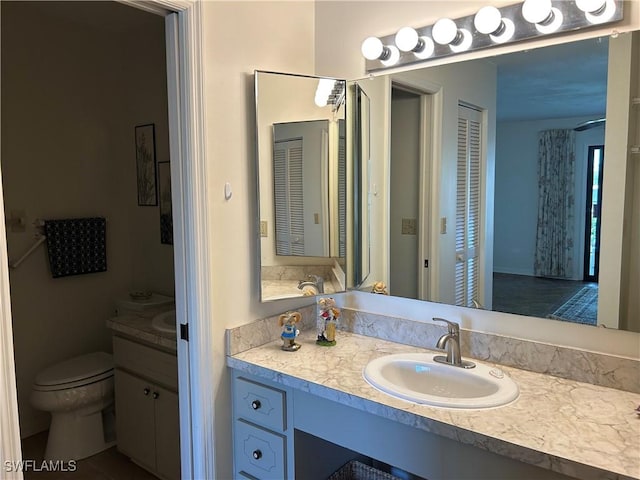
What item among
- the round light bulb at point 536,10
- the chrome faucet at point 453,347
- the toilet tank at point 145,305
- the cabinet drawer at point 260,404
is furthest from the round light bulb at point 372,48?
the toilet tank at point 145,305

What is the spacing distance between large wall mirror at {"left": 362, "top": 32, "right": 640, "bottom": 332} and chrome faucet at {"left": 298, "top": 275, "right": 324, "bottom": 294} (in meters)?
0.25

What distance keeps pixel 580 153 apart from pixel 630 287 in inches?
17.0

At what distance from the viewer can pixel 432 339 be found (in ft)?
6.10

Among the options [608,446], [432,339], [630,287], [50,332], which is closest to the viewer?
[608,446]

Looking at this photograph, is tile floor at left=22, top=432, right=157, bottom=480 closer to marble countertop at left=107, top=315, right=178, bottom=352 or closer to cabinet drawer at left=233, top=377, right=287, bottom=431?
marble countertop at left=107, top=315, right=178, bottom=352

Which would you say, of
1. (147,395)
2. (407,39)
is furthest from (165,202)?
(407,39)

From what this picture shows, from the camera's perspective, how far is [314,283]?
2.07m

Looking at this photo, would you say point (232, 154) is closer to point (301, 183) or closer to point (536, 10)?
point (301, 183)

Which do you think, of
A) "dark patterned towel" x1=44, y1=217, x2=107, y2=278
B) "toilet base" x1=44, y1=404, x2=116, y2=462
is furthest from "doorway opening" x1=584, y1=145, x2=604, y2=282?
"dark patterned towel" x1=44, y1=217, x2=107, y2=278

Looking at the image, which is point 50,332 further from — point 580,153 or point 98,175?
point 580,153

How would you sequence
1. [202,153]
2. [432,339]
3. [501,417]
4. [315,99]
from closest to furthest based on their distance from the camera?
[501,417], [202,153], [432,339], [315,99]

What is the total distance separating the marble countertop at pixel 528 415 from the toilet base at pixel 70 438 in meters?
1.39

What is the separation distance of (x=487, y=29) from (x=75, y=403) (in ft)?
8.45

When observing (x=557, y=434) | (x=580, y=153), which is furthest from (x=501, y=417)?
(x=580, y=153)
